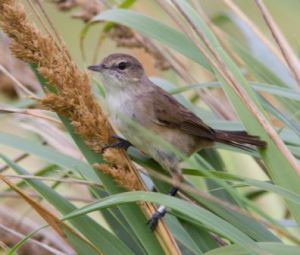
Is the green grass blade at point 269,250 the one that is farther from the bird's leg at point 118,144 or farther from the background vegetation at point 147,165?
the bird's leg at point 118,144

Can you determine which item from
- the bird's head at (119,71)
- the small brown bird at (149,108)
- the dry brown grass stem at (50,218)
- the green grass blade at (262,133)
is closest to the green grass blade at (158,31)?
the green grass blade at (262,133)

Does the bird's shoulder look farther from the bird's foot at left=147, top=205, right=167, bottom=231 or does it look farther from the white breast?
the bird's foot at left=147, top=205, right=167, bottom=231

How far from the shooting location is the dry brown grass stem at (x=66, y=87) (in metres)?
1.80

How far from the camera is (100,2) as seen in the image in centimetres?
297

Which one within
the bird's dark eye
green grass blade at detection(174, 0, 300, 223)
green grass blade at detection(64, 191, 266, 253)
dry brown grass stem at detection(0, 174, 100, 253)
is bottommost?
dry brown grass stem at detection(0, 174, 100, 253)

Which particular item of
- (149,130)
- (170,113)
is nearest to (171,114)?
(170,113)

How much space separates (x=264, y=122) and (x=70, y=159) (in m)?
0.69

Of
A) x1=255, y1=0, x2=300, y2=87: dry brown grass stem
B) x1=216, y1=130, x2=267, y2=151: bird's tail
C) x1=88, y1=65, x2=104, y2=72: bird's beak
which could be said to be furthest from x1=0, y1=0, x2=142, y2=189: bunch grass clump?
x1=88, y1=65, x2=104, y2=72: bird's beak

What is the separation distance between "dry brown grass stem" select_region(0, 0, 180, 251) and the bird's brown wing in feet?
2.61

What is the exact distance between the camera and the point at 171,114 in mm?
2773

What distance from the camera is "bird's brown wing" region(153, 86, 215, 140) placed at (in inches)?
107

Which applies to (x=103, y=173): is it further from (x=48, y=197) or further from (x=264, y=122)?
(x=264, y=122)

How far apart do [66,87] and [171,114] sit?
0.96 metres

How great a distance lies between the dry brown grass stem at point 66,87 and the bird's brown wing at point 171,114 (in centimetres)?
80
